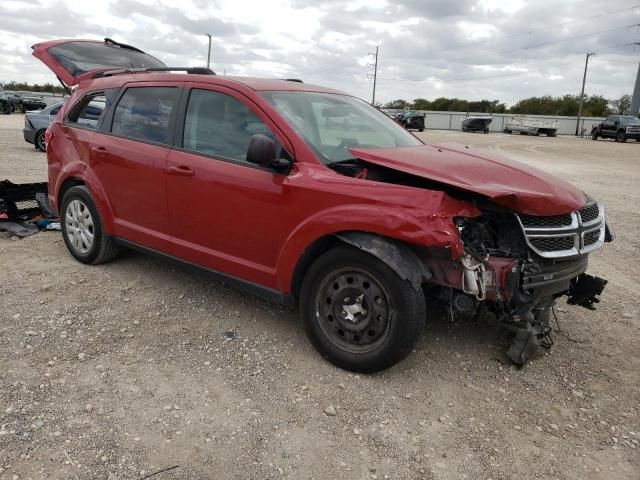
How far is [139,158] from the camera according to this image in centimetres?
429

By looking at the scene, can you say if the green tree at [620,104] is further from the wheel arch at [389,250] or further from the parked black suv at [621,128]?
the wheel arch at [389,250]

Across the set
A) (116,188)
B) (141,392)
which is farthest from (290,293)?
(116,188)

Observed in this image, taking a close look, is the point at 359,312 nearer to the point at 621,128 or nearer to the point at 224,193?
the point at 224,193

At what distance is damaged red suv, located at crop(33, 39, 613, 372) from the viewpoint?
308 cm

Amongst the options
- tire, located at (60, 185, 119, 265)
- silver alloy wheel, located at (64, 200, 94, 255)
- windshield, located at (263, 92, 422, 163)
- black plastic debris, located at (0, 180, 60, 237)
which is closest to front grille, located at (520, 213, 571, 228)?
windshield, located at (263, 92, 422, 163)

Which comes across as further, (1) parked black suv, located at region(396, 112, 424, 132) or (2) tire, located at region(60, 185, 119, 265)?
(1) parked black suv, located at region(396, 112, 424, 132)

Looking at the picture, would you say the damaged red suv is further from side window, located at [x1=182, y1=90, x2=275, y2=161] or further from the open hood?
the open hood

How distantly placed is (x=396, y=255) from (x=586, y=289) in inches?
63.5

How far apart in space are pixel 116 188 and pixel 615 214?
7.57 meters

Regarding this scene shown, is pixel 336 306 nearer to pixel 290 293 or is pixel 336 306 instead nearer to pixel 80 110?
pixel 290 293

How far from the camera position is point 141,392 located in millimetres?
3072

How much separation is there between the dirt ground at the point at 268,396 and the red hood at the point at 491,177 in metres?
1.12

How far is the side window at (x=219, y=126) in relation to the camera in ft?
12.3

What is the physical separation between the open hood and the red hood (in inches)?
141
